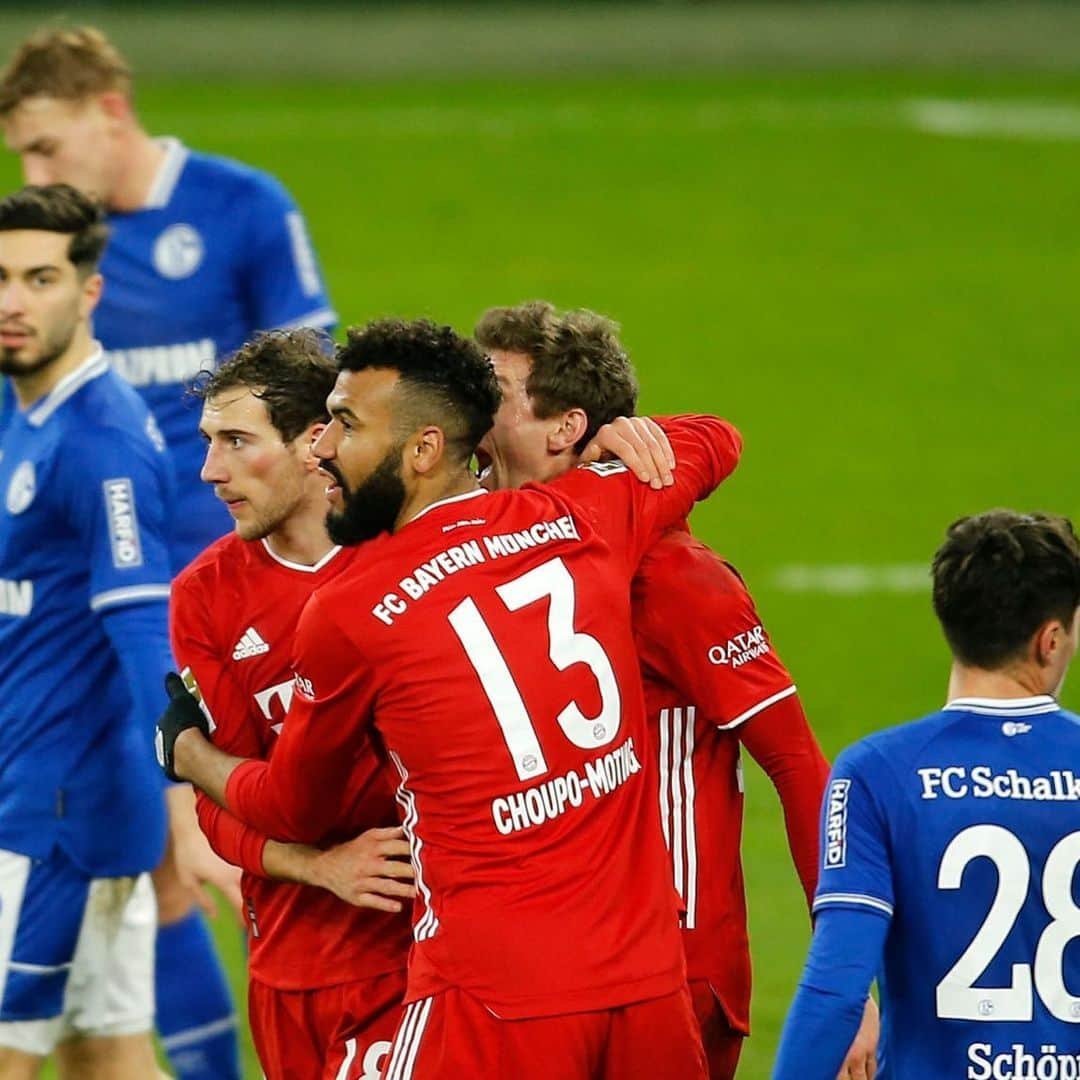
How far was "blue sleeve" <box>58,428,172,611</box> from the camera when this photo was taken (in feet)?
16.0

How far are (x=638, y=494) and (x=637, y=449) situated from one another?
0.10 meters

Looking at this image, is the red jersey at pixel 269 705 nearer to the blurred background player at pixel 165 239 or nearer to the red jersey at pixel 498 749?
the red jersey at pixel 498 749

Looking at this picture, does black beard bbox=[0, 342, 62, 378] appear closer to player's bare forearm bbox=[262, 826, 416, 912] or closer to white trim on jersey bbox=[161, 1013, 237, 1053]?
player's bare forearm bbox=[262, 826, 416, 912]

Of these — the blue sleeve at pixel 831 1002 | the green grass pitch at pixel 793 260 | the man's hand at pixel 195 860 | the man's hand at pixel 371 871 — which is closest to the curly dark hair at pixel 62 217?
the man's hand at pixel 195 860

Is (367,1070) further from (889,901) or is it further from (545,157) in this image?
(545,157)

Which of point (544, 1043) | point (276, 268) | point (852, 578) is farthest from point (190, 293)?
point (852, 578)

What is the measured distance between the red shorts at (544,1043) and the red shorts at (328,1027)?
35 cm

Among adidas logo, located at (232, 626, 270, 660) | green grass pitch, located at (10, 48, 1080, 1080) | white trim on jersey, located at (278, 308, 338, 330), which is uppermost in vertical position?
adidas logo, located at (232, 626, 270, 660)

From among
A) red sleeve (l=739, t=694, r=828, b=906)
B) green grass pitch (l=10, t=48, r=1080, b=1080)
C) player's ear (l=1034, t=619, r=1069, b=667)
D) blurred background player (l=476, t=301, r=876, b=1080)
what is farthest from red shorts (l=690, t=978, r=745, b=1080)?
green grass pitch (l=10, t=48, r=1080, b=1080)

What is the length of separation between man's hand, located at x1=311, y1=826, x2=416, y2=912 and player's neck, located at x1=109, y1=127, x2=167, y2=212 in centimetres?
316

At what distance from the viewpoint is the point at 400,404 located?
3.76 metres

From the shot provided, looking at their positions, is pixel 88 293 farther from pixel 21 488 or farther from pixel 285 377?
pixel 285 377

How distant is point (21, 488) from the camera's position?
4.97 metres

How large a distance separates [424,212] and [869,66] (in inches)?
210
